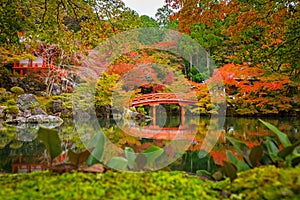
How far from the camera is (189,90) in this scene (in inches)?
424

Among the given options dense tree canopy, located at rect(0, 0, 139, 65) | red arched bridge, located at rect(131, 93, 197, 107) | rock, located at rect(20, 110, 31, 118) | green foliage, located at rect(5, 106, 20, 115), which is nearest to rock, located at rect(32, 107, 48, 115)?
rock, located at rect(20, 110, 31, 118)

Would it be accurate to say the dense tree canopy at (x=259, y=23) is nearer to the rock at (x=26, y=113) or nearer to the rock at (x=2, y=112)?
the rock at (x=26, y=113)

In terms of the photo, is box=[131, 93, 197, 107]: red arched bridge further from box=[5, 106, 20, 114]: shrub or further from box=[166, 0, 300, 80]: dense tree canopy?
box=[166, 0, 300, 80]: dense tree canopy

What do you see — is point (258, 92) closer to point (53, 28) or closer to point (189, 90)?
point (189, 90)

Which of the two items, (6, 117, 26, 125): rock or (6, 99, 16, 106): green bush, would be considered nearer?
(6, 117, 26, 125): rock

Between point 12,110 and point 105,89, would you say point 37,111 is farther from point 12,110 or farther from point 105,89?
point 105,89

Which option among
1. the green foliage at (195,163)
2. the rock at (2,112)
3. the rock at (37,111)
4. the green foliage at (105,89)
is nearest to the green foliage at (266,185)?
the green foliage at (195,163)

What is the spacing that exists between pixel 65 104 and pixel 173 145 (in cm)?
863

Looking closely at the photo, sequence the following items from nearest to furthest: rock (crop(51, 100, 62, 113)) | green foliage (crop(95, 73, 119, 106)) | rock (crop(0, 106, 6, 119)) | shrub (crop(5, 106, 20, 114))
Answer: rock (crop(0, 106, 6, 119))
shrub (crop(5, 106, 20, 114))
green foliage (crop(95, 73, 119, 106))
rock (crop(51, 100, 62, 113))

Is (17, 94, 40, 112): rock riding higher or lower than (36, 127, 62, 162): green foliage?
higher

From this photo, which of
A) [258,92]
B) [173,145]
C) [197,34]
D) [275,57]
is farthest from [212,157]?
[197,34]

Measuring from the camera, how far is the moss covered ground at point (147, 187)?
2.94ft

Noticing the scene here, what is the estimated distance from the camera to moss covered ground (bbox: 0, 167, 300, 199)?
90 centimetres

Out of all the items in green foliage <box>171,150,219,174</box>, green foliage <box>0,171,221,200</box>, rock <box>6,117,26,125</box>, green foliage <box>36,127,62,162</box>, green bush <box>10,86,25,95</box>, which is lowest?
green foliage <box>171,150,219,174</box>
